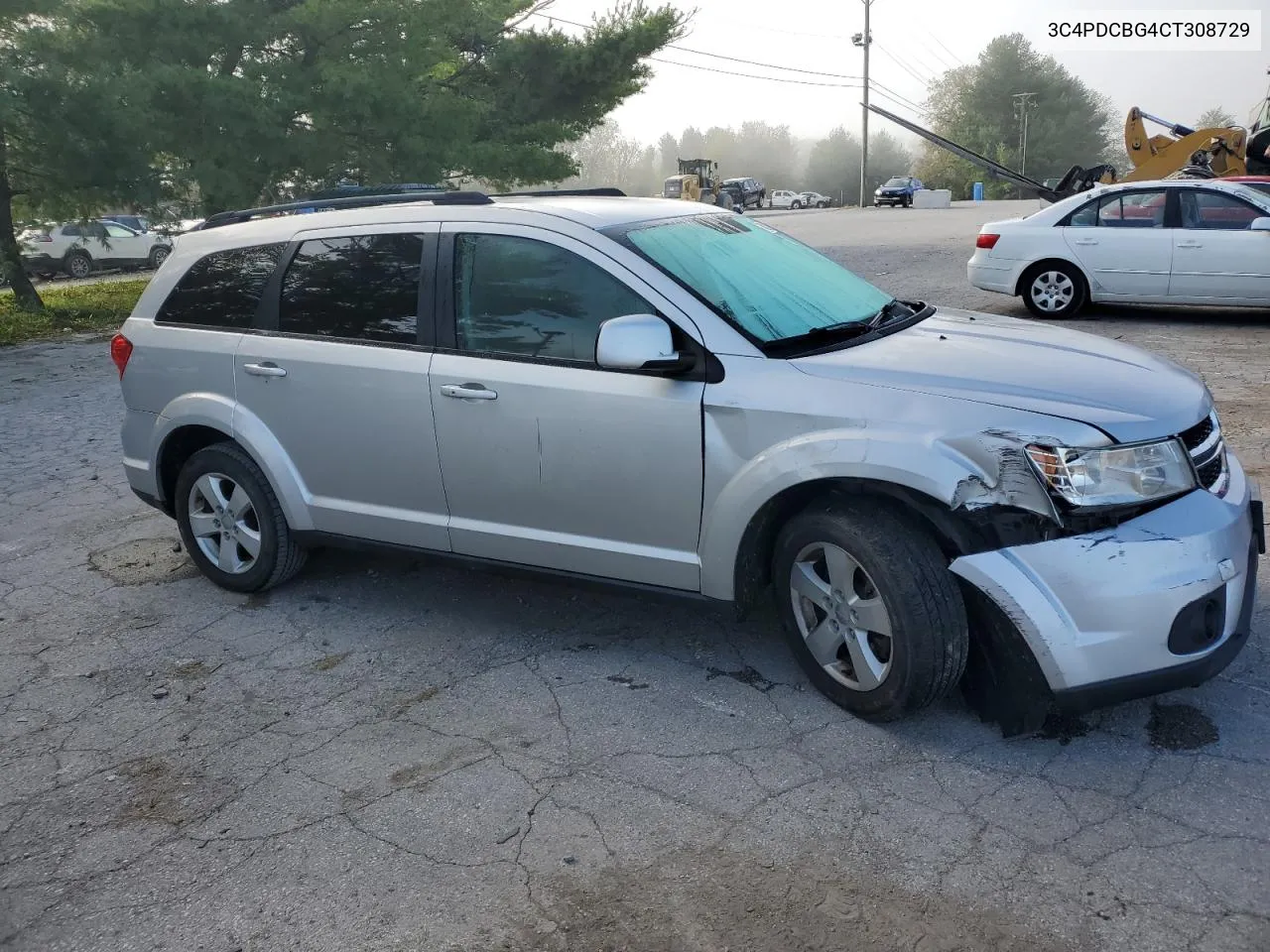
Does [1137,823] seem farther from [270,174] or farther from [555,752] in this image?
[270,174]

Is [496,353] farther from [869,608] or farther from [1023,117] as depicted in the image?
[1023,117]

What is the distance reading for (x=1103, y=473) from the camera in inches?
127

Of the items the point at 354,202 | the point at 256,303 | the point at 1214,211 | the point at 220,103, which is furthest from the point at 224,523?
the point at 220,103

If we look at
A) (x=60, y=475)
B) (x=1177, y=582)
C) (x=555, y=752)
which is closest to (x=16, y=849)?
(x=555, y=752)

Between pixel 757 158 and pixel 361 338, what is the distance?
457 feet

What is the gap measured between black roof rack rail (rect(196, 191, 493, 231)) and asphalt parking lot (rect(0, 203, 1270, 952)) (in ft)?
4.93

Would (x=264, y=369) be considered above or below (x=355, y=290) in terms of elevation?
below

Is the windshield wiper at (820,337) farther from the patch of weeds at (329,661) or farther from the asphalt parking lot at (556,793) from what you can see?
the patch of weeds at (329,661)

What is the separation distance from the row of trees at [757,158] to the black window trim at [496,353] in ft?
350

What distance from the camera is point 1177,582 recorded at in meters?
3.17

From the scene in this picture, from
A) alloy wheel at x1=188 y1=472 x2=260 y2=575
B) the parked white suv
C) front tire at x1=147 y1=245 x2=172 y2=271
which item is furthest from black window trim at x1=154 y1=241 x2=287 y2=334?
front tire at x1=147 y1=245 x2=172 y2=271

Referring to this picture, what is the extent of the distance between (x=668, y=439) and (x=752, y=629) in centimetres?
108

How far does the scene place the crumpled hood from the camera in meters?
3.36

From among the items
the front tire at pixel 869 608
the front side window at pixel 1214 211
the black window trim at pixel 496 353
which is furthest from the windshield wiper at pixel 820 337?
the front side window at pixel 1214 211
